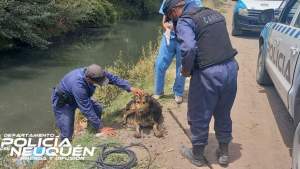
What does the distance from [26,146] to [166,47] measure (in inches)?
110

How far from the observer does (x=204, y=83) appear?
471cm

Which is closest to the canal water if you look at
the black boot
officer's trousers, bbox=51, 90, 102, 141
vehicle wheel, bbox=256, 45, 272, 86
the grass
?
the grass

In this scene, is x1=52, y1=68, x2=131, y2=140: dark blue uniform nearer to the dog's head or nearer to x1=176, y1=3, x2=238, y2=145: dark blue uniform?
the dog's head

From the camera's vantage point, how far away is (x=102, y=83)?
5969 millimetres

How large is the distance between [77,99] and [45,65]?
8.61 meters

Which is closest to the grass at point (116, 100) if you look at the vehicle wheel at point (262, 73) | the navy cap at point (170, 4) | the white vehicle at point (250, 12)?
the vehicle wheel at point (262, 73)

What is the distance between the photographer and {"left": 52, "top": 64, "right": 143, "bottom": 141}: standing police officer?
590 cm

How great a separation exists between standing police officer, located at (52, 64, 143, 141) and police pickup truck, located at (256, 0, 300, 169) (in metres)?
1.97

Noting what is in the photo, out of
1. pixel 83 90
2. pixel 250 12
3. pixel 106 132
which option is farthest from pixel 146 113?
pixel 250 12

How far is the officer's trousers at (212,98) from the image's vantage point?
15.3 ft

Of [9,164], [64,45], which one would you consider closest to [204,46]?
[9,164]

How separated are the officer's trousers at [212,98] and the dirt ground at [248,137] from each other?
1.63 feet

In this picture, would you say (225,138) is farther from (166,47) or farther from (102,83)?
(166,47)

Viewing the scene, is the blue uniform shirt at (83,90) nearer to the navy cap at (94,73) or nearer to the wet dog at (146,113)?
the navy cap at (94,73)
